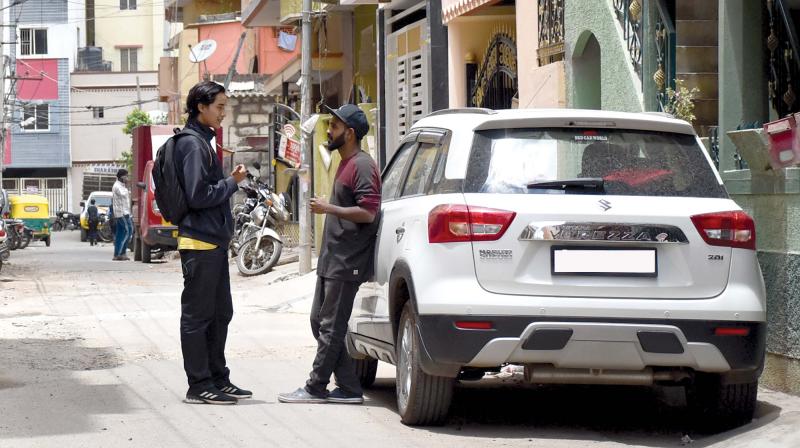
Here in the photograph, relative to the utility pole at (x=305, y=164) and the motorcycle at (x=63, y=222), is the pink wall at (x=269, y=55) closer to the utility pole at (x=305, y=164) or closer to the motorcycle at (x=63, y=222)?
the utility pole at (x=305, y=164)

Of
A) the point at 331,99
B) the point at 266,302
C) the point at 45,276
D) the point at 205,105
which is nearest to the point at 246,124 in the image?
the point at 331,99

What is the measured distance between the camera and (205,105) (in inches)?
343

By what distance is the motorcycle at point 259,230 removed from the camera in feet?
73.4

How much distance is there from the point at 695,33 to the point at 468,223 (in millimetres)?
5437

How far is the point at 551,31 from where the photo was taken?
15344mm

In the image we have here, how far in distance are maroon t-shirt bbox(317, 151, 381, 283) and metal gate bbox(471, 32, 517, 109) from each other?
9350 mm

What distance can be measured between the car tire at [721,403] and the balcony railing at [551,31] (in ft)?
24.9

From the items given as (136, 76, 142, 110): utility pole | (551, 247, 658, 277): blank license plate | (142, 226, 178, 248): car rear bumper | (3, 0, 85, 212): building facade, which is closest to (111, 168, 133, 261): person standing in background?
(142, 226, 178, 248): car rear bumper

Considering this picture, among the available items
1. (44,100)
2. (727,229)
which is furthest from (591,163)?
(44,100)

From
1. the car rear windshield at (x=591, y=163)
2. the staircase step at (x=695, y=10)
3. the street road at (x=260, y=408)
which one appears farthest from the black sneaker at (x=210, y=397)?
the staircase step at (x=695, y=10)

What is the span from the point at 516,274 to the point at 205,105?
254cm

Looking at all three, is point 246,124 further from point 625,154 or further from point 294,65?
point 625,154

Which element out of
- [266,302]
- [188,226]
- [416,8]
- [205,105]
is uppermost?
[416,8]

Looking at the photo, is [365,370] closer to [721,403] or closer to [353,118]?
[353,118]
